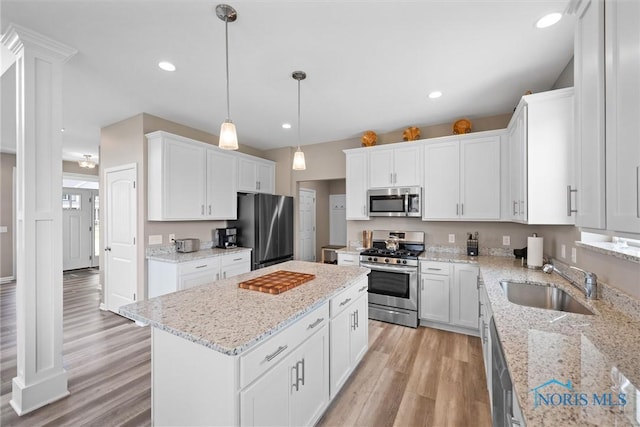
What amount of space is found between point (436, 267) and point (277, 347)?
2.55 m

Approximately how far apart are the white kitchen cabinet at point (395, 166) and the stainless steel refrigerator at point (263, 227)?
164cm

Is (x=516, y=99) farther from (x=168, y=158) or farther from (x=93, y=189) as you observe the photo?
(x=93, y=189)

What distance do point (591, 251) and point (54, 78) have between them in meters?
4.16

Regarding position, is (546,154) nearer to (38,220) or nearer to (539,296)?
(539,296)

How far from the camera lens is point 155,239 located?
353 centimetres

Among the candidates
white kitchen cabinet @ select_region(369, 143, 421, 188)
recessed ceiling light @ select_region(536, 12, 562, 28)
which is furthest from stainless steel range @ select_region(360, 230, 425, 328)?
recessed ceiling light @ select_region(536, 12, 562, 28)

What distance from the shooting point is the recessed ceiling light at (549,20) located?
1.71 m

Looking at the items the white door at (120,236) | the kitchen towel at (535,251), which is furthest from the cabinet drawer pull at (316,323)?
the white door at (120,236)

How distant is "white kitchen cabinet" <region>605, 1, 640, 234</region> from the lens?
86 centimetres

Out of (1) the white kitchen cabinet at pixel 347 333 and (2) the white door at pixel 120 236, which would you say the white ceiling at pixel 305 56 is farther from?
(1) the white kitchen cabinet at pixel 347 333

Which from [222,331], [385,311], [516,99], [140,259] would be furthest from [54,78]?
[516,99]

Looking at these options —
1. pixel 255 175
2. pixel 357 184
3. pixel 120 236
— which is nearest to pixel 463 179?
pixel 357 184

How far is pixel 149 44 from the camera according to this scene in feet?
6.69

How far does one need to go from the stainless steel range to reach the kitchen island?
5.55 feet
